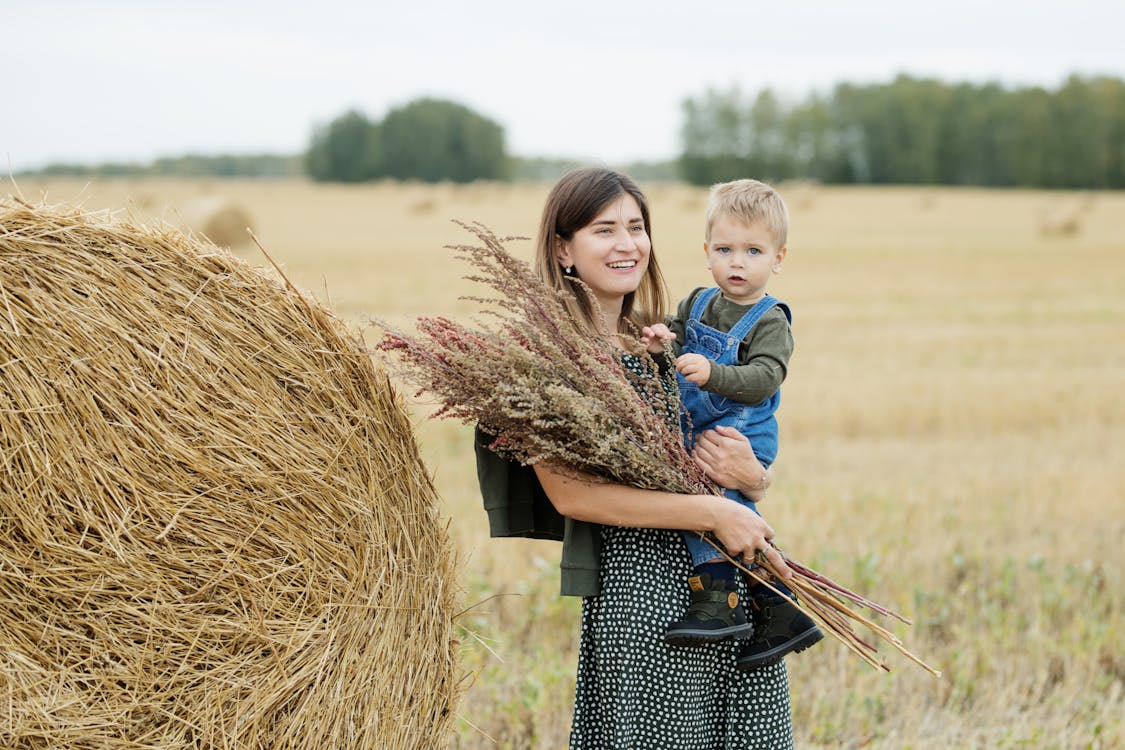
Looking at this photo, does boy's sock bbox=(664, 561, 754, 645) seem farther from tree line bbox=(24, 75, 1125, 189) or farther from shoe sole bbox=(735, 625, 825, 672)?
tree line bbox=(24, 75, 1125, 189)

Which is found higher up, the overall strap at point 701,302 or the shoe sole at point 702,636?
the overall strap at point 701,302

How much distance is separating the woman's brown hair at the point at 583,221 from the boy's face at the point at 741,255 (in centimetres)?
22

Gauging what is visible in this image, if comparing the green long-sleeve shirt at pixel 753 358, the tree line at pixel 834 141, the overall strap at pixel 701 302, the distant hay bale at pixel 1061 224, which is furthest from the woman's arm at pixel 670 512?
the tree line at pixel 834 141

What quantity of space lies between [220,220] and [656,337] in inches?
785

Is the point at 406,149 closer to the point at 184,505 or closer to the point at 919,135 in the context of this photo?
the point at 919,135

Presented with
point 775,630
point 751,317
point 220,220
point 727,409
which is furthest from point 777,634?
point 220,220

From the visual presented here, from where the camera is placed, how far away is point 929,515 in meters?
6.66

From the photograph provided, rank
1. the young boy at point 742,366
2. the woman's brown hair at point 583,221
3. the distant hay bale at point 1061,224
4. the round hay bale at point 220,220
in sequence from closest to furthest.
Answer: the young boy at point 742,366
the woman's brown hair at point 583,221
the round hay bale at point 220,220
the distant hay bale at point 1061,224

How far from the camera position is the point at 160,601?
285 cm

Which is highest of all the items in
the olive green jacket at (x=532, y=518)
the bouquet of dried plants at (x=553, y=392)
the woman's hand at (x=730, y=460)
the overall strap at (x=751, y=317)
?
the overall strap at (x=751, y=317)

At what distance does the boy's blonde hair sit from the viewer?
3.09 meters

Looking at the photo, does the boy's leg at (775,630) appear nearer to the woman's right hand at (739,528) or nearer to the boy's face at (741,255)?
the woman's right hand at (739,528)

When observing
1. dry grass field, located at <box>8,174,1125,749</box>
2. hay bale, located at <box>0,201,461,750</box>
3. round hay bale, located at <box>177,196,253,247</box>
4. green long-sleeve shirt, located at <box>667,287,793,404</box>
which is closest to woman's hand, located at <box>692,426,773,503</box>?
green long-sleeve shirt, located at <box>667,287,793,404</box>

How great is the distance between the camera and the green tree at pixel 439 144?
236 feet
